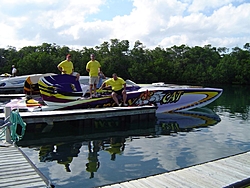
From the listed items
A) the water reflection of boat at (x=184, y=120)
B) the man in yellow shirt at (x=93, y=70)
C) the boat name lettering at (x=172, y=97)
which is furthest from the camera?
the boat name lettering at (x=172, y=97)

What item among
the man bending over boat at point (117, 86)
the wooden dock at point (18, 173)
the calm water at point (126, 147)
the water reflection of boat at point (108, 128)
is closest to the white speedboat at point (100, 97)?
the man bending over boat at point (117, 86)

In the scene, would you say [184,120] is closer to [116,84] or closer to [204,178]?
[116,84]

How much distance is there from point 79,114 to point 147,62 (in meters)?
41.7

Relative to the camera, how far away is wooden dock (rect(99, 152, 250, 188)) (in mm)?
4207

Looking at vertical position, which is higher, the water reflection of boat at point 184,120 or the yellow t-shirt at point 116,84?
the yellow t-shirt at point 116,84

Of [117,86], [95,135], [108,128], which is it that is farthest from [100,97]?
[95,135]

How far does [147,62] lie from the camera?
50250 mm

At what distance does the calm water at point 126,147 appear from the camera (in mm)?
5773

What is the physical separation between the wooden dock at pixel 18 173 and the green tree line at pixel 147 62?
38238 mm

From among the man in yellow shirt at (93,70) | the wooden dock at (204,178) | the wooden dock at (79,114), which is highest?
the man in yellow shirt at (93,70)

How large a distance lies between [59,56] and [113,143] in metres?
40.1

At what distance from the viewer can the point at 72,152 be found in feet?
23.5

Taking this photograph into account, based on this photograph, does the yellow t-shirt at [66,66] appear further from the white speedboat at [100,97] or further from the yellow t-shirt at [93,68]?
the yellow t-shirt at [93,68]

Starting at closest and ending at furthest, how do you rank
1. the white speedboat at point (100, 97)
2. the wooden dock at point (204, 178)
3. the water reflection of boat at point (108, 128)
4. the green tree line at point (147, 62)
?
the wooden dock at point (204, 178) → the water reflection of boat at point (108, 128) → the white speedboat at point (100, 97) → the green tree line at point (147, 62)
